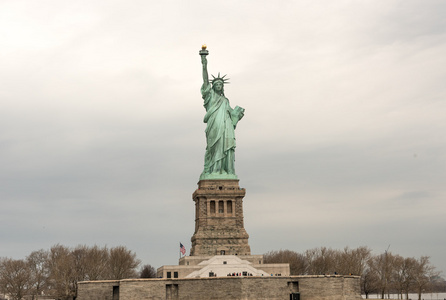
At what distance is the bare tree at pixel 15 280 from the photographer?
76938 mm

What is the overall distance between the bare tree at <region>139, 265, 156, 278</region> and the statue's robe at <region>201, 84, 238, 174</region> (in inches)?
1103

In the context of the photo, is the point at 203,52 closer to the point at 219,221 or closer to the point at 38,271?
the point at 219,221

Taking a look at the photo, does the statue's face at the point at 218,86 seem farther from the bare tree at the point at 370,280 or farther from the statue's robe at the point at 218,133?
the bare tree at the point at 370,280

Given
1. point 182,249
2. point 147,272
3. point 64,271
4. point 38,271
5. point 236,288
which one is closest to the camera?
point 236,288

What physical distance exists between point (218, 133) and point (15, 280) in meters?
30.8

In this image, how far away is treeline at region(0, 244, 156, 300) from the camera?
243 ft

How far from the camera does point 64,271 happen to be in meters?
72.8

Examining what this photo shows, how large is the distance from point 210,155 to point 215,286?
20.6m

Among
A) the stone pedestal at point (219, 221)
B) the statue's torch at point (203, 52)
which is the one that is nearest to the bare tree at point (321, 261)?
the stone pedestal at point (219, 221)

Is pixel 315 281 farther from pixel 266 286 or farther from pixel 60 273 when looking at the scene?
pixel 60 273

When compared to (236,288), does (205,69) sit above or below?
above

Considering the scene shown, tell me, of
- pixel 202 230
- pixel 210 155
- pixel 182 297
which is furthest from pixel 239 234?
pixel 182 297

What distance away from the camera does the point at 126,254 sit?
7856 centimetres

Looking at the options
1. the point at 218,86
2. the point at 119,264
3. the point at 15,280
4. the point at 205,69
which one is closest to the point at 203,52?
the point at 205,69
